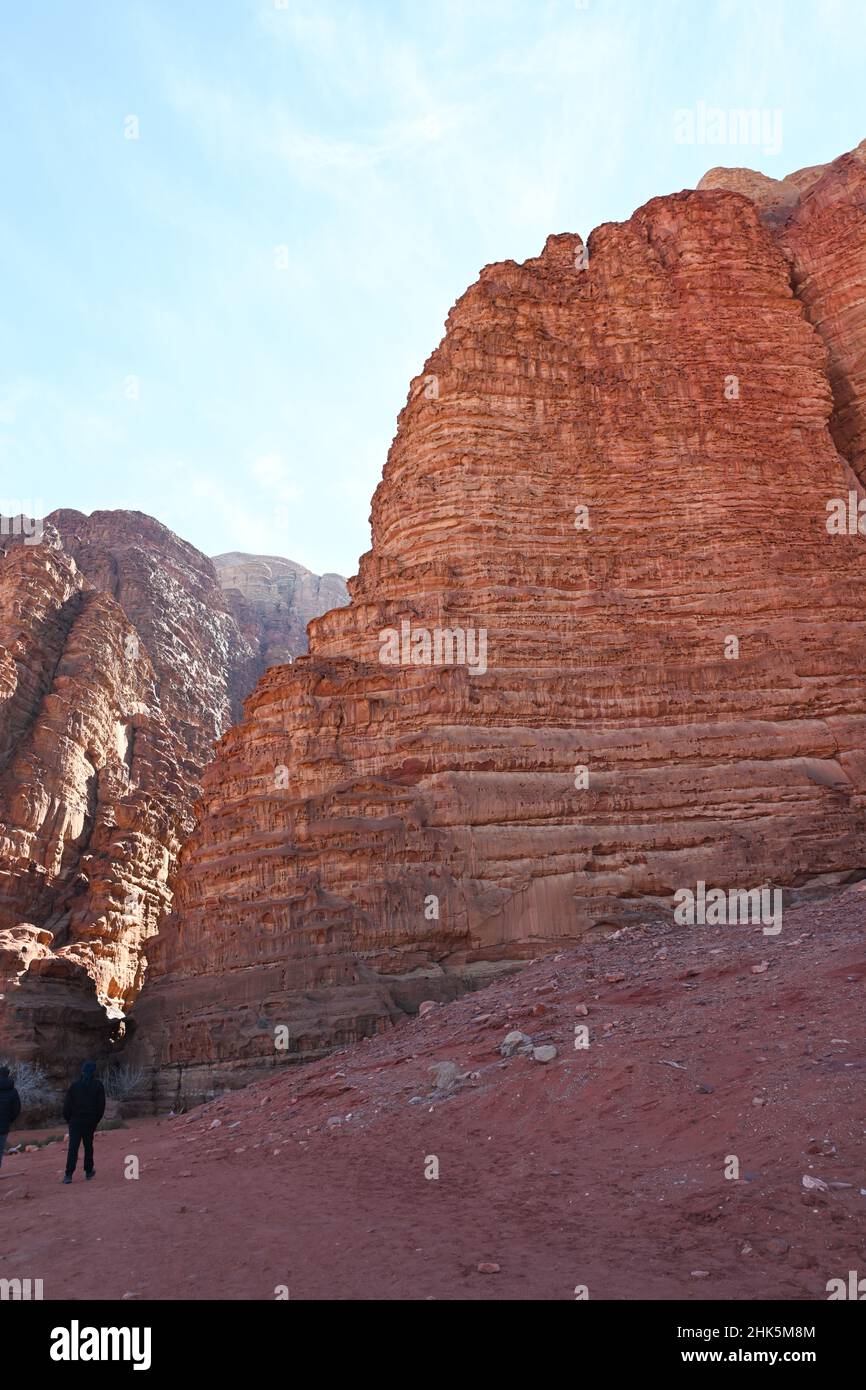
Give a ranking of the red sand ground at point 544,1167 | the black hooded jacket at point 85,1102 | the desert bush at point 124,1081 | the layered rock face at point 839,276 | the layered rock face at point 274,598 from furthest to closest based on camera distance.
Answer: the layered rock face at point 274,598
the layered rock face at point 839,276
the desert bush at point 124,1081
the black hooded jacket at point 85,1102
the red sand ground at point 544,1167

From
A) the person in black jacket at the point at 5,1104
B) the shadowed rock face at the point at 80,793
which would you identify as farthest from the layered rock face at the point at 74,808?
the person in black jacket at the point at 5,1104

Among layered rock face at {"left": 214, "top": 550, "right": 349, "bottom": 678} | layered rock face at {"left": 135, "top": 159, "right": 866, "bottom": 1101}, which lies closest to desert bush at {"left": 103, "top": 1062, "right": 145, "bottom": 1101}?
layered rock face at {"left": 135, "top": 159, "right": 866, "bottom": 1101}

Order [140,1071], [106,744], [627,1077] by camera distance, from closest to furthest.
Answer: [627,1077] → [140,1071] → [106,744]

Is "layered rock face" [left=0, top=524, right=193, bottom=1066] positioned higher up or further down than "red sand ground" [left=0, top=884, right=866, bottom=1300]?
higher up

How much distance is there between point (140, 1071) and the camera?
25.7m

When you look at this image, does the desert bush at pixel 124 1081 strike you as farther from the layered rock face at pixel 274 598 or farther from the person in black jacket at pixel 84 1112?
A: the layered rock face at pixel 274 598

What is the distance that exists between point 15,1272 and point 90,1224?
1500mm

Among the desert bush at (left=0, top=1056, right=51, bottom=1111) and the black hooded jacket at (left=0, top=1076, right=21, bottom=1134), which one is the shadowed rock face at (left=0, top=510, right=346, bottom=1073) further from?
the black hooded jacket at (left=0, top=1076, right=21, bottom=1134)

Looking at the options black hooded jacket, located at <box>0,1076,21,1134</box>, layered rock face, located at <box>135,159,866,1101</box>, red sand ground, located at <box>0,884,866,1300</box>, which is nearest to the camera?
red sand ground, located at <box>0,884,866,1300</box>

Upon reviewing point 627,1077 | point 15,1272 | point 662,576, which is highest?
point 662,576

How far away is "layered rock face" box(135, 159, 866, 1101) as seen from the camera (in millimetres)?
25047

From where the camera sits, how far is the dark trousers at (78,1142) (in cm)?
1265

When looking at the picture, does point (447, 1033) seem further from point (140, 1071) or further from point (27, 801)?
point (27, 801)
